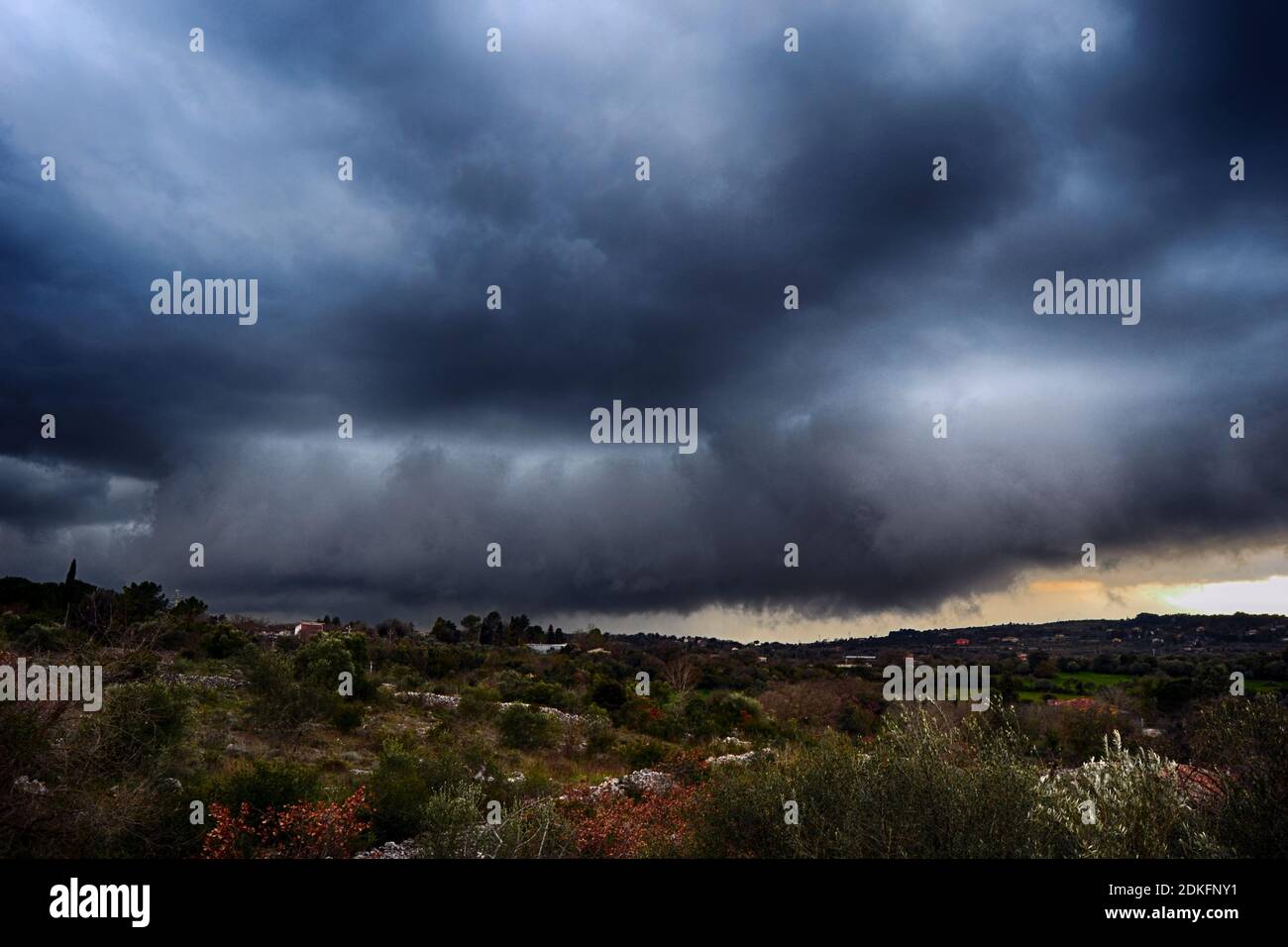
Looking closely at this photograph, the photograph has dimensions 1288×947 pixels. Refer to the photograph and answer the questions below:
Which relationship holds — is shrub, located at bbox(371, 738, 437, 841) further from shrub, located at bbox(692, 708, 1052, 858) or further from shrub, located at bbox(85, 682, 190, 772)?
shrub, located at bbox(692, 708, 1052, 858)

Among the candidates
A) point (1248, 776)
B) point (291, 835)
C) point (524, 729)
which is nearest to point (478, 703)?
point (524, 729)

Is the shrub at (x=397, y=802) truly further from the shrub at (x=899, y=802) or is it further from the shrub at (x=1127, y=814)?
the shrub at (x=1127, y=814)

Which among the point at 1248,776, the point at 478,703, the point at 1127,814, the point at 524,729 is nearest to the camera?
→ the point at 1127,814

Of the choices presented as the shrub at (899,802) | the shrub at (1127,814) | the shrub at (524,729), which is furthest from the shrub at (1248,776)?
the shrub at (524,729)

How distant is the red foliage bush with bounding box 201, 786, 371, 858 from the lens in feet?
39.9

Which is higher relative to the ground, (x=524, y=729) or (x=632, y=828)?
(x=632, y=828)

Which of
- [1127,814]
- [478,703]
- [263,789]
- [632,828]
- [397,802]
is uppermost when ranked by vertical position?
[1127,814]

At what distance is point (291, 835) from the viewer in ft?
42.7

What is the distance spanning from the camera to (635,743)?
2975 cm

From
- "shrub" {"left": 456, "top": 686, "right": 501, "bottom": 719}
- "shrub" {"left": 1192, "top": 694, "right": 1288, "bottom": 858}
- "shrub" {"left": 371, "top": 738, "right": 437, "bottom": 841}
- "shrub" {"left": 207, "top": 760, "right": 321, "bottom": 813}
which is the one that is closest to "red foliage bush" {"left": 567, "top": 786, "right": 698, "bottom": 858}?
"shrub" {"left": 371, "top": 738, "right": 437, "bottom": 841}

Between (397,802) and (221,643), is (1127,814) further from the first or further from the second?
(221,643)
